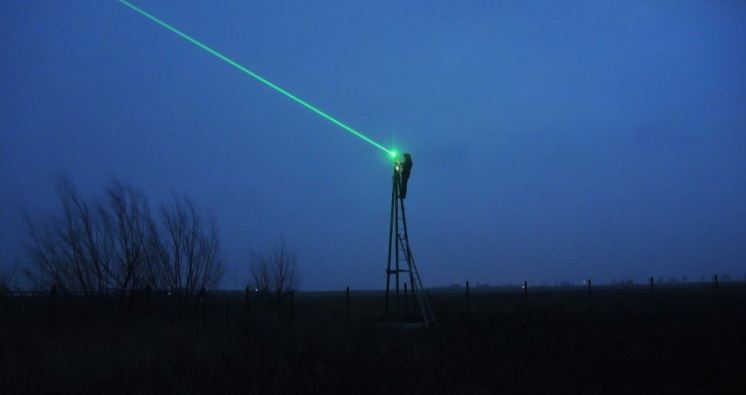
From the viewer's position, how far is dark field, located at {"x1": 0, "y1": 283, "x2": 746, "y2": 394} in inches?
366

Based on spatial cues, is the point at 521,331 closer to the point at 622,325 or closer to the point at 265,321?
the point at 622,325

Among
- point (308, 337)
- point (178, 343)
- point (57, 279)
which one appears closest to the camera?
point (178, 343)

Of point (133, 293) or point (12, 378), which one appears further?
point (133, 293)

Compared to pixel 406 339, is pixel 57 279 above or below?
above

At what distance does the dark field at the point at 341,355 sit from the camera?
9.29 m

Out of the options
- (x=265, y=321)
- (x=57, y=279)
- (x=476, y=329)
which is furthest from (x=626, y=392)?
(x=57, y=279)

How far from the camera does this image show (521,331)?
17.8 meters

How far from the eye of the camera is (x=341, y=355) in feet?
38.3

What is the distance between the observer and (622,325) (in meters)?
18.8

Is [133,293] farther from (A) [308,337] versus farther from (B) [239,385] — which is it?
(B) [239,385]

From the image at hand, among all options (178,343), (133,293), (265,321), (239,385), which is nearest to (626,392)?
(239,385)

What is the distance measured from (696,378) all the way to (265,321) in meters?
11.2

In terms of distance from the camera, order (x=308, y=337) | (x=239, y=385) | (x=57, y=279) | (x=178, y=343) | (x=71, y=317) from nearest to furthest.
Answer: (x=239, y=385)
(x=178, y=343)
(x=308, y=337)
(x=71, y=317)
(x=57, y=279)

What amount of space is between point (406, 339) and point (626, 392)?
6.71 m
